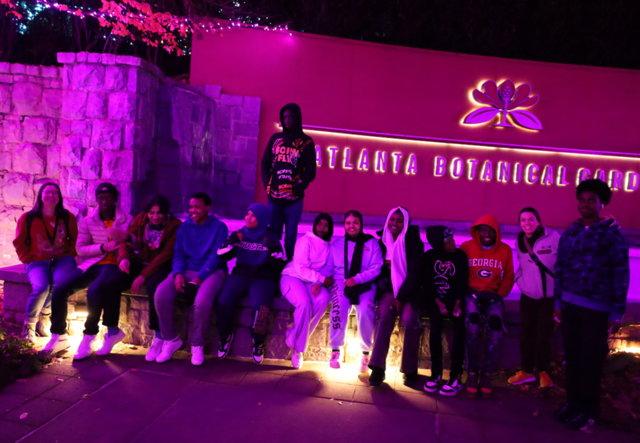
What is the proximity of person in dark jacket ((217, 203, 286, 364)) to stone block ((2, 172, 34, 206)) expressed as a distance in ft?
14.6

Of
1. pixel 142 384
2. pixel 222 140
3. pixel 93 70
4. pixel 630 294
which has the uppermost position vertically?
pixel 93 70

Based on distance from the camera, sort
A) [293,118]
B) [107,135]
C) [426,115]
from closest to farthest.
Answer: [293,118]
[107,135]
[426,115]

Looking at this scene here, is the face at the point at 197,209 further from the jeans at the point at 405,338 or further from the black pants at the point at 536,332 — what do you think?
the black pants at the point at 536,332

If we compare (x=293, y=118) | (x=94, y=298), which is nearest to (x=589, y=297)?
(x=293, y=118)

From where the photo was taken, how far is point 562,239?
138 inches

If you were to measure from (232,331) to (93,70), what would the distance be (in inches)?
179

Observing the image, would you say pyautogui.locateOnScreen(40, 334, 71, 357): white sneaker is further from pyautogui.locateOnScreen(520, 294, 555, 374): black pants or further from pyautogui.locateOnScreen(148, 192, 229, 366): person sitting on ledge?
pyautogui.locateOnScreen(520, 294, 555, 374): black pants

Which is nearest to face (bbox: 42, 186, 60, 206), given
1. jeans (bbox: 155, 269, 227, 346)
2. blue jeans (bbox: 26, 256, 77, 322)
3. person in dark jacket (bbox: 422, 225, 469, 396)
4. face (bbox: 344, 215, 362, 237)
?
blue jeans (bbox: 26, 256, 77, 322)

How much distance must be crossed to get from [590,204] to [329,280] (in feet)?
7.22

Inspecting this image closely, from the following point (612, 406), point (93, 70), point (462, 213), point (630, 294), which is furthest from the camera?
point (462, 213)

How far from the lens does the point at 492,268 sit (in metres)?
3.92

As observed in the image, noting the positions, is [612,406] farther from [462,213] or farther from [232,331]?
[462,213]

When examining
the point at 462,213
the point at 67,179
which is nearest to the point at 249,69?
the point at 67,179

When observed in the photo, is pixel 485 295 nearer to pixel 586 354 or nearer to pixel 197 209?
pixel 586 354
